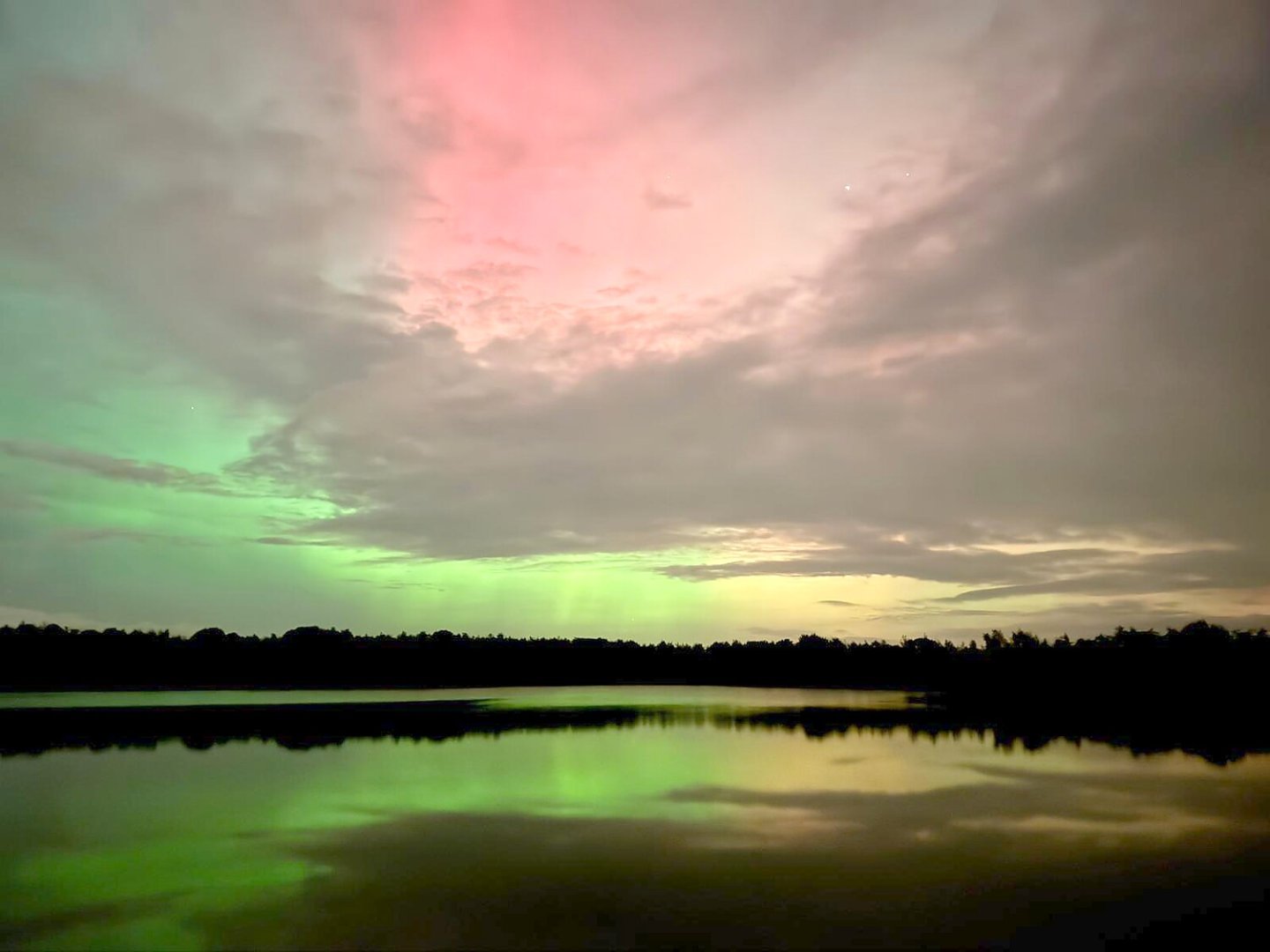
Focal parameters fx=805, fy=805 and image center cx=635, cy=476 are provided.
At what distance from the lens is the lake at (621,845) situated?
15.2 m

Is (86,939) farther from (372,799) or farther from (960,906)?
(960,906)

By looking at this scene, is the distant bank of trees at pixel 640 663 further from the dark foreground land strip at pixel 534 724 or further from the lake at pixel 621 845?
the lake at pixel 621 845

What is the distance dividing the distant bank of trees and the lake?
5358 cm

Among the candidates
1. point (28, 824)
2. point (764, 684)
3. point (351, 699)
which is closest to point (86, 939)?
point (28, 824)

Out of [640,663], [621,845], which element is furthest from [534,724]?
[640,663]

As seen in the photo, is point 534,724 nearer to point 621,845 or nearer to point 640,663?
point 621,845

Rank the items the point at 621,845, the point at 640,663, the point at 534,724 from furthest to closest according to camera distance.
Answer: the point at 640,663, the point at 534,724, the point at 621,845

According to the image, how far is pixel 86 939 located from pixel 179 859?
19.8ft

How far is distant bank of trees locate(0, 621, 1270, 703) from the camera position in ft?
282

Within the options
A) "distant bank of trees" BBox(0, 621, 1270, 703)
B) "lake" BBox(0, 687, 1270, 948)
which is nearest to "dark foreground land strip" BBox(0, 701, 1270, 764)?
"lake" BBox(0, 687, 1270, 948)

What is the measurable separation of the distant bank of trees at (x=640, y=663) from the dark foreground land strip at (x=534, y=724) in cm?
2094

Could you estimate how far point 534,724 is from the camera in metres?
55.5

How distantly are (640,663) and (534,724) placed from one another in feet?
415

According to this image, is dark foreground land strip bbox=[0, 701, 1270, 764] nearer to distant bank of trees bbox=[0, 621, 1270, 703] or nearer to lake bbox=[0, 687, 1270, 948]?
lake bbox=[0, 687, 1270, 948]
